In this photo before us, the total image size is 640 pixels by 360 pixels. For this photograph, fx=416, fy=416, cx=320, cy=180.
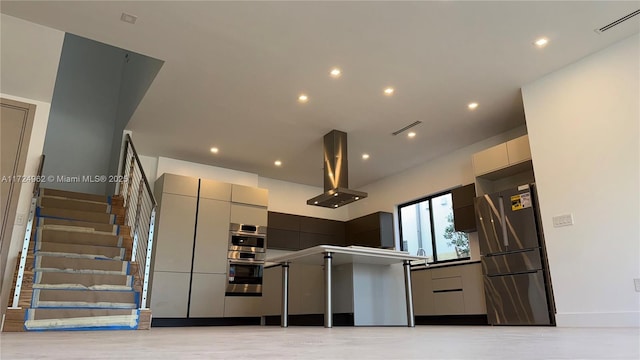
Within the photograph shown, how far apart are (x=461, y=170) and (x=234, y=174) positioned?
3.78 metres

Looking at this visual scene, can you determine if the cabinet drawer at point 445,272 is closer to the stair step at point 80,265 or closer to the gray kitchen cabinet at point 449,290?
the gray kitchen cabinet at point 449,290

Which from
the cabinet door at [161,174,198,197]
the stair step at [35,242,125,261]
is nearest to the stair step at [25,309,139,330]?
the stair step at [35,242,125,261]

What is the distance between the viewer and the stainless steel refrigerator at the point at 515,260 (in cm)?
428

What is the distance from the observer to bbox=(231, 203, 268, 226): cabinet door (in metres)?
6.54

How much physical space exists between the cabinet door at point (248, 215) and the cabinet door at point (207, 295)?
3.03 ft

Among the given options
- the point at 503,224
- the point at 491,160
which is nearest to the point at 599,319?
the point at 503,224

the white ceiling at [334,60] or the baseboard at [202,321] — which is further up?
the white ceiling at [334,60]

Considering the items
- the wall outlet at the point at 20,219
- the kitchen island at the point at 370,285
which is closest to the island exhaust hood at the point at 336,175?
the kitchen island at the point at 370,285

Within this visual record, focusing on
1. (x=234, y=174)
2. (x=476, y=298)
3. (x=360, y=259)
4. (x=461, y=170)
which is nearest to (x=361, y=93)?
(x=360, y=259)

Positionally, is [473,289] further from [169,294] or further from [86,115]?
[86,115]

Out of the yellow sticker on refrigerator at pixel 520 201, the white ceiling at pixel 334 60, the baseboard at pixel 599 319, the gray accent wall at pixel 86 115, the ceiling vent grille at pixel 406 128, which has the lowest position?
the baseboard at pixel 599 319

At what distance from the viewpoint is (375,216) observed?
23.9 feet

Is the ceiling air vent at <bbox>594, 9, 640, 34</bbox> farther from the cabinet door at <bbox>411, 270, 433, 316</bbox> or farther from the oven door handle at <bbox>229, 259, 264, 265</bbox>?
the oven door handle at <bbox>229, 259, 264, 265</bbox>

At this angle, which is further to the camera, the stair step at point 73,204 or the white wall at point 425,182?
the white wall at point 425,182
